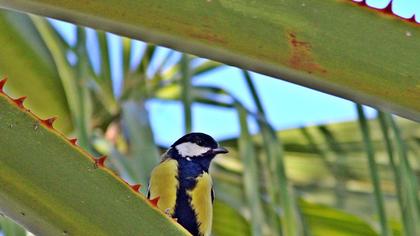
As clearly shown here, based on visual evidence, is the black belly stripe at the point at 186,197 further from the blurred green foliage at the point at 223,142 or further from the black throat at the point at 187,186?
the blurred green foliage at the point at 223,142

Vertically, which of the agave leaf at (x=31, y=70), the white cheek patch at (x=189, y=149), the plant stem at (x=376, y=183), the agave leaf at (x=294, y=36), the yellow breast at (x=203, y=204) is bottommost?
the agave leaf at (x=294, y=36)

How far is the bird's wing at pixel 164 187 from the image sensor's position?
2.04 m

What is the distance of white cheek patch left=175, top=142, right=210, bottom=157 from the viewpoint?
229 centimetres

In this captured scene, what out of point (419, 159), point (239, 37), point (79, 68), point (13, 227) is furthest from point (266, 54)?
point (419, 159)

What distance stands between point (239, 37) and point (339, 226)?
65.7 inches

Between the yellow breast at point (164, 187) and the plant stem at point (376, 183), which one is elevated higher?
the yellow breast at point (164, 187)

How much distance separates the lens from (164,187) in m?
2.09

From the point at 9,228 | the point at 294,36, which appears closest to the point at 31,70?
the point at 9,228

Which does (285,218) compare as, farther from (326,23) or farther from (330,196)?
(330,196)

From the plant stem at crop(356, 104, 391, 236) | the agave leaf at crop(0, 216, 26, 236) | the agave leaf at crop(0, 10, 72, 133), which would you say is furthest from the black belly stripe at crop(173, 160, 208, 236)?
the agave leaf at crop(0, 216, 26, 236)

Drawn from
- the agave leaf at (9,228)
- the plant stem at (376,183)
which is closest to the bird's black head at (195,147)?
the plant stem at (376,183)

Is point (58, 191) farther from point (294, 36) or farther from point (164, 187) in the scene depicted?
point (164, 187)

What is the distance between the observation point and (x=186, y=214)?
205cm

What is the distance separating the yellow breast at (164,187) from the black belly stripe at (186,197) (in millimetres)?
15
